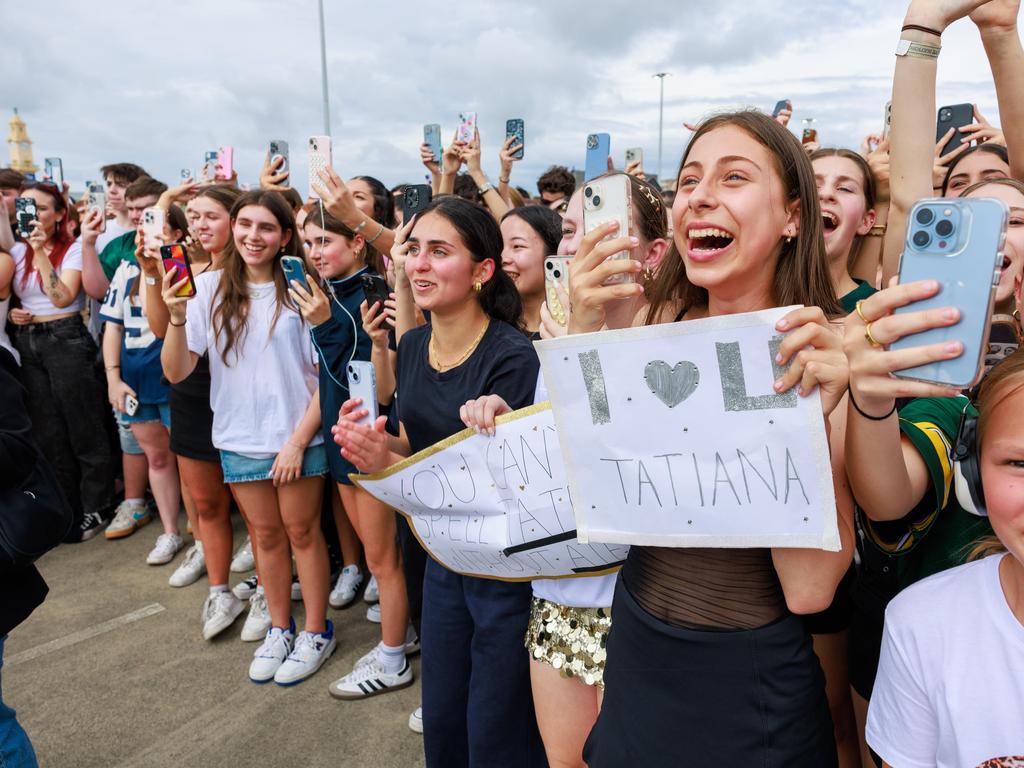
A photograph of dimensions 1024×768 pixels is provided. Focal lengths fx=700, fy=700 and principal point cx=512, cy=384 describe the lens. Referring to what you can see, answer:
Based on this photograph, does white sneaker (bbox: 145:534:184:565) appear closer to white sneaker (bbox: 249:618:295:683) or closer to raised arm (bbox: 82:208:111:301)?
white sneaker (bbox: 249:618:295:683)

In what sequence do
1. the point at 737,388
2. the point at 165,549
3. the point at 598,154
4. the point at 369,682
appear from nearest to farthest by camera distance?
the point at 737,388 → the point at 598,154 → the point at 369,682 → the point at 165,549

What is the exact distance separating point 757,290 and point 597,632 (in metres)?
0.99

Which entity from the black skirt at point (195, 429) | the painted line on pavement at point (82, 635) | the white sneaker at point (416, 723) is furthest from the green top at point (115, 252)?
the white sneaker at point (416, 723)

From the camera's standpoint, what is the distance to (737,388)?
3.77 ft

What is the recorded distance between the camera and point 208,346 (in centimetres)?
331

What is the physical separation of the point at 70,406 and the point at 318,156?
334 centimetres

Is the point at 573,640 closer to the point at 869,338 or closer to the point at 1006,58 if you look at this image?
the point at 869,338

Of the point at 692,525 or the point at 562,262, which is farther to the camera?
the point at 562,262

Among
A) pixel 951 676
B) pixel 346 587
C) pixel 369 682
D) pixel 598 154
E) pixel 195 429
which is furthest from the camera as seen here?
pixel 346 587

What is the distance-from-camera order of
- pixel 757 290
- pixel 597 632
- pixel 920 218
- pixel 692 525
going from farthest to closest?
1. pixel 597 632
2. pixel 757 290
3. pixel 692 525
4. pixel 920 218

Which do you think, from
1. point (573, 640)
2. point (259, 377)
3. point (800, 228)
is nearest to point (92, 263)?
point (259, 377)

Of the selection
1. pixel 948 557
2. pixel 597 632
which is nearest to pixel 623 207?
pixel 948 557

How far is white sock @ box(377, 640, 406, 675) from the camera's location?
125 inches

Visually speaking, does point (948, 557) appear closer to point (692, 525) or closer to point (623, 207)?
point (692, 525)
